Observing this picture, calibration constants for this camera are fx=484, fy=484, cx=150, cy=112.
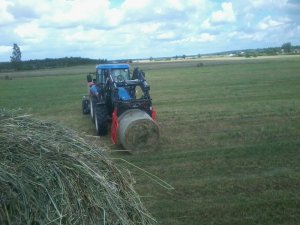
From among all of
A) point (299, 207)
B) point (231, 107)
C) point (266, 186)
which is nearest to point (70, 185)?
point (299, 207)

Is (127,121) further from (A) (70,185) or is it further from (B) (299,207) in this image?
(A) (70,185)

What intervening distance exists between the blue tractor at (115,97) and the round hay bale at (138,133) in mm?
701

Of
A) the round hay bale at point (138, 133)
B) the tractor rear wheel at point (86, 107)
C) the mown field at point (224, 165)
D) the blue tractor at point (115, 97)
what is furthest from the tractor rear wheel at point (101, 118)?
the tractor rear wheel at point (86, 107)

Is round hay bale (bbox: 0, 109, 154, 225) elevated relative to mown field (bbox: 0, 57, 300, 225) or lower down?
elevated

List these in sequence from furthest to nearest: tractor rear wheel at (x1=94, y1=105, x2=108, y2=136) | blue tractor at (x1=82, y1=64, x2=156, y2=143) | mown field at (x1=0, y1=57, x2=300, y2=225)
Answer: tractor rear wheel at (x1=94, y1=105, x2=108, y2=136)
blue tractor at (x1=82, y1=64, x2=156, y2=143)
mown field at (x1=0, y1=57, x2=300, y2=225)

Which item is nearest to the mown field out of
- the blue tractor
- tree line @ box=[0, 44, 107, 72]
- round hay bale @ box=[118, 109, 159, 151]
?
round hay bale @ box=[118, 109, 159, 151]

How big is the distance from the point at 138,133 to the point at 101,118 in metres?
2.61

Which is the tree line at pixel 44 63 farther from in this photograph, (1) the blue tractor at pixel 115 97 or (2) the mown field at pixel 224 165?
(2) the mown field at pixel 224 165

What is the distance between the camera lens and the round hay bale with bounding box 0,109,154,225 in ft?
11.1

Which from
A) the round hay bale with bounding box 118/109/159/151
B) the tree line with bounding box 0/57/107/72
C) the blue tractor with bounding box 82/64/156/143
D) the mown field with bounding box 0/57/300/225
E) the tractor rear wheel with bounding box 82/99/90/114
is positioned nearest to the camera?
the mown field with bounding box 0/57/300/225

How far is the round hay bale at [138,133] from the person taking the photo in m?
10.9

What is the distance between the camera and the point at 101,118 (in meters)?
13.4

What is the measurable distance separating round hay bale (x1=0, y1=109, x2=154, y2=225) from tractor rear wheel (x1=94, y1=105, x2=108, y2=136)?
896 centimetres

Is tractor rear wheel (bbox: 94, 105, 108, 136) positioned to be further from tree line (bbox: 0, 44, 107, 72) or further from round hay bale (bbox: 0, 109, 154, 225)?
tree line (bbox: 0, 44, 107, 72)
